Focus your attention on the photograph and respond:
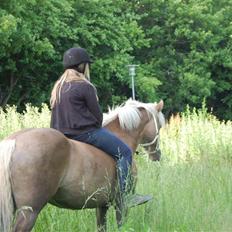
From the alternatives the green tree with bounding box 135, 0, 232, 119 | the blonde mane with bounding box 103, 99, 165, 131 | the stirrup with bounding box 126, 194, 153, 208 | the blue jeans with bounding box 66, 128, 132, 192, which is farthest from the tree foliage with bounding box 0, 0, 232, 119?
the stirrup with bounding box 126, 194, 153, 208

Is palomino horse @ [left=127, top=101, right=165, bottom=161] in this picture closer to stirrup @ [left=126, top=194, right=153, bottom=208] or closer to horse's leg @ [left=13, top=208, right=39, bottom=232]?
stirrup @ [left=126, top=194, right=153, bottom=208]

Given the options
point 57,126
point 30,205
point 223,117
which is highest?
point 57,126

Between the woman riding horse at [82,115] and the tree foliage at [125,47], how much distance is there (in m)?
15.4

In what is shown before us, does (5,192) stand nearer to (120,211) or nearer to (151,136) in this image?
(120,211)

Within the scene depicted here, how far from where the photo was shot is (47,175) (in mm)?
5586

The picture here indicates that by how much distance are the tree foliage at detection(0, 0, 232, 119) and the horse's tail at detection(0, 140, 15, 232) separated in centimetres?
1661

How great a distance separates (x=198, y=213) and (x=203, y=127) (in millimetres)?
7127

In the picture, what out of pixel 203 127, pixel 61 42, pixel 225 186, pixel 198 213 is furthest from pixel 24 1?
pixel 198 213

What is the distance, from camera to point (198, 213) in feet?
24.1

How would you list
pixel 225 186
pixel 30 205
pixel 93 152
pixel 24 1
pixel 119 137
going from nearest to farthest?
pixel 30 205 → pixel 93 152 → pixel 119 137 → pixel 225 186 → pixel 24 1

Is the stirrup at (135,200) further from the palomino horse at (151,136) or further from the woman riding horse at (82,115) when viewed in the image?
the palomino horse at (151,136)

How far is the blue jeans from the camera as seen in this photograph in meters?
6.39

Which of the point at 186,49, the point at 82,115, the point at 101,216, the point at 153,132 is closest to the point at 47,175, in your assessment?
the point at 82,115

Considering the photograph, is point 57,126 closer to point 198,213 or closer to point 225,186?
point 198,213
